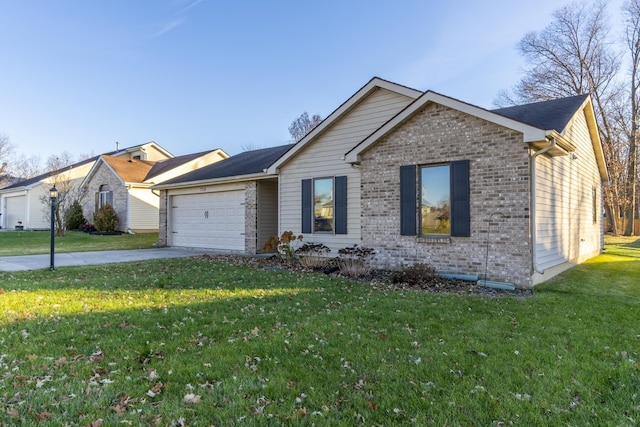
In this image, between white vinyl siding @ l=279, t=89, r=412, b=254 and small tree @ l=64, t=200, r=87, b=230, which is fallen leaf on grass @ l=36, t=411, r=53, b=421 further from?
small tree @ l=64, t=200, r=87, b=230

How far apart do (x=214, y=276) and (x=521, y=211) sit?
673 centimetres

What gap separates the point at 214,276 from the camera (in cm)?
851

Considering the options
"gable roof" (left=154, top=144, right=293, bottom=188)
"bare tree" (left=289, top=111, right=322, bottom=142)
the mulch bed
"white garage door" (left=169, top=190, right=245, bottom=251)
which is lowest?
the mulch bed

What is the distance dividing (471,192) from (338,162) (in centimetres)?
409

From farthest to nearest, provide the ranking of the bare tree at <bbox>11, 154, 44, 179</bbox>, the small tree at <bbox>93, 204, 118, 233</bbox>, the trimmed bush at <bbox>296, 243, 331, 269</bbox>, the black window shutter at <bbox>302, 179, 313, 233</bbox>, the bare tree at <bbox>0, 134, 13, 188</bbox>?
1. the bare tree at <bbox>11, 154, 44, 179</bbox>
2. the bare tree at <bbox>0, 134, 13, 188</bbox>
3. the small tree at <bbox>93, 204, 118, 233</bbox>
4. the black window shutter at <bbox>302, 179, 313, 233</bbox>
5. the trimmed bush at <bbox>296, 243, 331, 269</bbox>

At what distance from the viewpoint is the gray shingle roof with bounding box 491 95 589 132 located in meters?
8.55

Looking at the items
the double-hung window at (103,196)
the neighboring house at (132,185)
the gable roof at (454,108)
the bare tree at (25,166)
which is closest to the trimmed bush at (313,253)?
the gable roof at (454,108)

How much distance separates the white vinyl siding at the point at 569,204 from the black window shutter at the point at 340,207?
15.5ft

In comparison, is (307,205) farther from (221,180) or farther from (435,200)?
(221,180)

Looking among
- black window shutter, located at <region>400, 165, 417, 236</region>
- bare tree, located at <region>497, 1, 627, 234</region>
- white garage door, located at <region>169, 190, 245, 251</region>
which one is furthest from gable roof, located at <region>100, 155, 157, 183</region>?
bare tree, located at <region>497, 1, 627, 234</region>

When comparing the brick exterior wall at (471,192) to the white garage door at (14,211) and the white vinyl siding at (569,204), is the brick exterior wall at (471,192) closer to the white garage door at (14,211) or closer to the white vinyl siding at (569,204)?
the white vinyl siding at (569,204)

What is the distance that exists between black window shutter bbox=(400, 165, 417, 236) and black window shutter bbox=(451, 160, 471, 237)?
0.91 m

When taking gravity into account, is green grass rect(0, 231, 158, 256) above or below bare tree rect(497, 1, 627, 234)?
below

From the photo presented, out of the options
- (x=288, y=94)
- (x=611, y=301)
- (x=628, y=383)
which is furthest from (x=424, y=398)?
(x=288, y=94)
